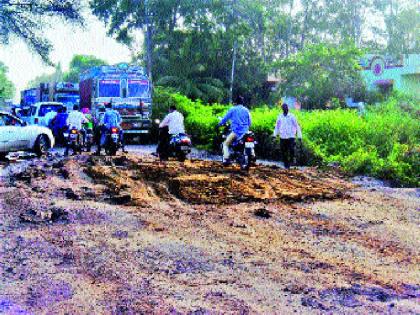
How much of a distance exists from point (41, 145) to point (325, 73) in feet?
73.0

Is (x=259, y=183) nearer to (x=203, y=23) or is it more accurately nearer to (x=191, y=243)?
(x=191, y=243)

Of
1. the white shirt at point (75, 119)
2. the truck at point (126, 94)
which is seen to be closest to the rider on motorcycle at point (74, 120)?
the white shirt at point (75, 119)

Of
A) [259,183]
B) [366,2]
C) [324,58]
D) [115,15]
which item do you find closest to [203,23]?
[115,15]

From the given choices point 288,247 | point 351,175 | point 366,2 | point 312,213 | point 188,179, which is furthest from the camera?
point 366,2

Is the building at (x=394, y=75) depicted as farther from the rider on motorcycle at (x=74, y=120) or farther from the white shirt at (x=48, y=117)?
the rider on motorcycle at (x=74, y=120)

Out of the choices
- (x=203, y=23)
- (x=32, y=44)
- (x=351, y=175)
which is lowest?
(x=351, y=175)

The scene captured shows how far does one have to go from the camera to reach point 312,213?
884cm

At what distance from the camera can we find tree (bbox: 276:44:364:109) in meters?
36.2

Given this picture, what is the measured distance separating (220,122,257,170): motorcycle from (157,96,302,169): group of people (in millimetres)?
116

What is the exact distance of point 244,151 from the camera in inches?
533

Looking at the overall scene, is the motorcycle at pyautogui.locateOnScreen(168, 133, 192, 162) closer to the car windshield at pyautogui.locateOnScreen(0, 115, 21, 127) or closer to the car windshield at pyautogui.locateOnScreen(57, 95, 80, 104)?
the car windshield at pyautogui.locateOnScreen(0, 115, 21, 127)

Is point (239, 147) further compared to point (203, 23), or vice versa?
point (203, 23)

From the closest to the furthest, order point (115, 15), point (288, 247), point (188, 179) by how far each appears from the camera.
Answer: point (288, 247) → point (188, 179) → point (115, 15)

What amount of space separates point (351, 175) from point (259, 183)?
3.24 m
